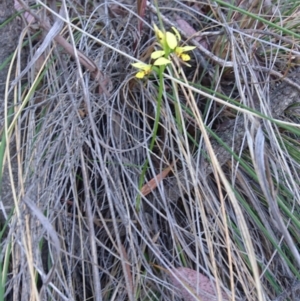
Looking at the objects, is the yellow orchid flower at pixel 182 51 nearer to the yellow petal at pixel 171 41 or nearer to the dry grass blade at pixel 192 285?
the yellow petal at pixel 171 41

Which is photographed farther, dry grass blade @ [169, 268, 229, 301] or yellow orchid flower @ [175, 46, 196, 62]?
dry grass blade @ [169, 268, 229, 301]

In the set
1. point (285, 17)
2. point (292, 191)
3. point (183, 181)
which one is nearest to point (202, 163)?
point (183, 181)

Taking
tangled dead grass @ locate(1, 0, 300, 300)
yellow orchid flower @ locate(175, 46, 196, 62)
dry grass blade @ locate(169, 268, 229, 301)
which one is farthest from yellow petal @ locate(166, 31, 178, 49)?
dry grass blade @ locate(169, 268, 229, 301)

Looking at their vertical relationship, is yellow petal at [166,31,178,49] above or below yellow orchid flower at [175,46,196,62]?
above

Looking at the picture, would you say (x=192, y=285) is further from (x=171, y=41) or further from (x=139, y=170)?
(x=171, y=41)

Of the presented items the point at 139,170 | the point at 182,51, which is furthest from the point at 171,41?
Answer: the point at 139,170

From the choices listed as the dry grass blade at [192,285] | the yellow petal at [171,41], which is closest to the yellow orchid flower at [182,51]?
the yellow petal at [171,41]

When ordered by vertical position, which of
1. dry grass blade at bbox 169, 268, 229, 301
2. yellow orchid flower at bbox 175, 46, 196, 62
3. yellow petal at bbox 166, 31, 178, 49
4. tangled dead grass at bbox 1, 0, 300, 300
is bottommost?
dry grass blade at bbox 169, 268, 229, 301

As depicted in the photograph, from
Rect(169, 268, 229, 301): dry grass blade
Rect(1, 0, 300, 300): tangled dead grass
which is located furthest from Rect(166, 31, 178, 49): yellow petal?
Rect(169, 268, 229, 301): dry grass blade

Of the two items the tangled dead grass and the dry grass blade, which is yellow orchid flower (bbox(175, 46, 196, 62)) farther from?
the dry grass blade
